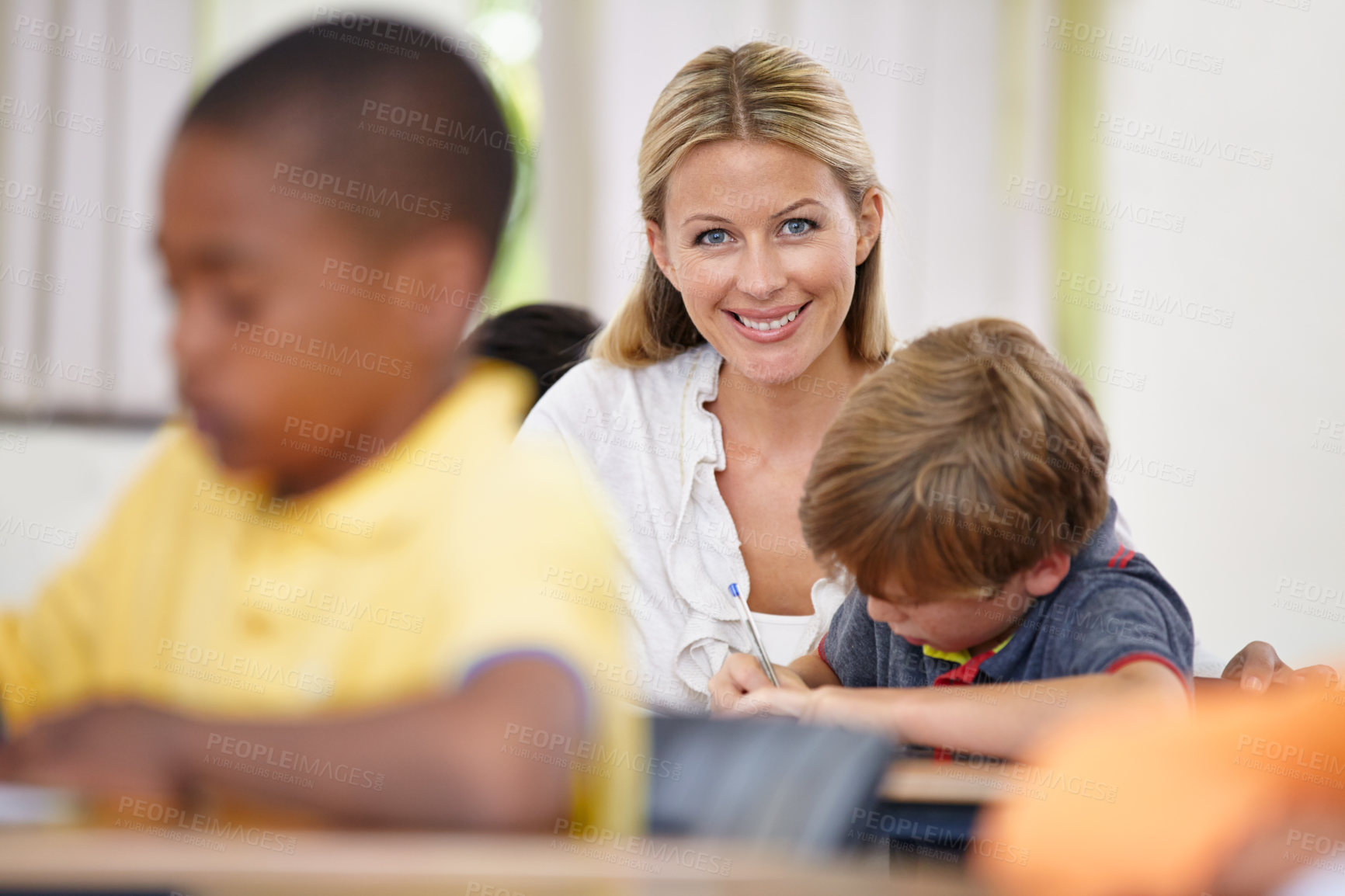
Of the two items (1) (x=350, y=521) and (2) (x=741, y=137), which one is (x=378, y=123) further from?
(2) (x=741, y=137)

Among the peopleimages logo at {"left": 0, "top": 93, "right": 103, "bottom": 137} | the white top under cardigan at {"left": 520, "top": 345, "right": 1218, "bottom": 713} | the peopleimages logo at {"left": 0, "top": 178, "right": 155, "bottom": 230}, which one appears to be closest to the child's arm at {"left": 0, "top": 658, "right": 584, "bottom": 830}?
the white top under cardigan at {"left": 520, "top": 345, "right": 1218, "bottom": 713}

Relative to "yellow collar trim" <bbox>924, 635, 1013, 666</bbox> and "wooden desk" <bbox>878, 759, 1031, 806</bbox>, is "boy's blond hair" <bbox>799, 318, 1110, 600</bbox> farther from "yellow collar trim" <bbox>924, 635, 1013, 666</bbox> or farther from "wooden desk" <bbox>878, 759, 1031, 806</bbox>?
"wooden desk" <bbox>878, 759, 1031, 806</bbox>

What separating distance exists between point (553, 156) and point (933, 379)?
185 cm

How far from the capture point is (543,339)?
6.05 feet

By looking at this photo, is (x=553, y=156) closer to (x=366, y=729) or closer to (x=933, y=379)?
(x=933, y=379)

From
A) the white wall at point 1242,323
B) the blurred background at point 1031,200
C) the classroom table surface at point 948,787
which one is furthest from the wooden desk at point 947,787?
the white wall at point 1242,323

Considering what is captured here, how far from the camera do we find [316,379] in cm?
46

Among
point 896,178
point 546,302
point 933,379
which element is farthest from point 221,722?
point 896,178

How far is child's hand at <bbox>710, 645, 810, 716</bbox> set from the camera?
43.4 inches

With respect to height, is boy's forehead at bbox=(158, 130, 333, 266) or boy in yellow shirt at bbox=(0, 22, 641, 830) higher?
boy's forehead at bbox=(158, 130, 333, 266)

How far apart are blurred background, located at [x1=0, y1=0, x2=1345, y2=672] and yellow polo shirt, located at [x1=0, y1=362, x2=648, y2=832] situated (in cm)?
155

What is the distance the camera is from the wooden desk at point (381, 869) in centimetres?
38

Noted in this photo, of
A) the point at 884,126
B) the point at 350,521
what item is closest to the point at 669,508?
the point at 350,521

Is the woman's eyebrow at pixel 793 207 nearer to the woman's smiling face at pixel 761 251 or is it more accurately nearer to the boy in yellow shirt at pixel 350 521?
the woman's smiling face at pixel 761 251
